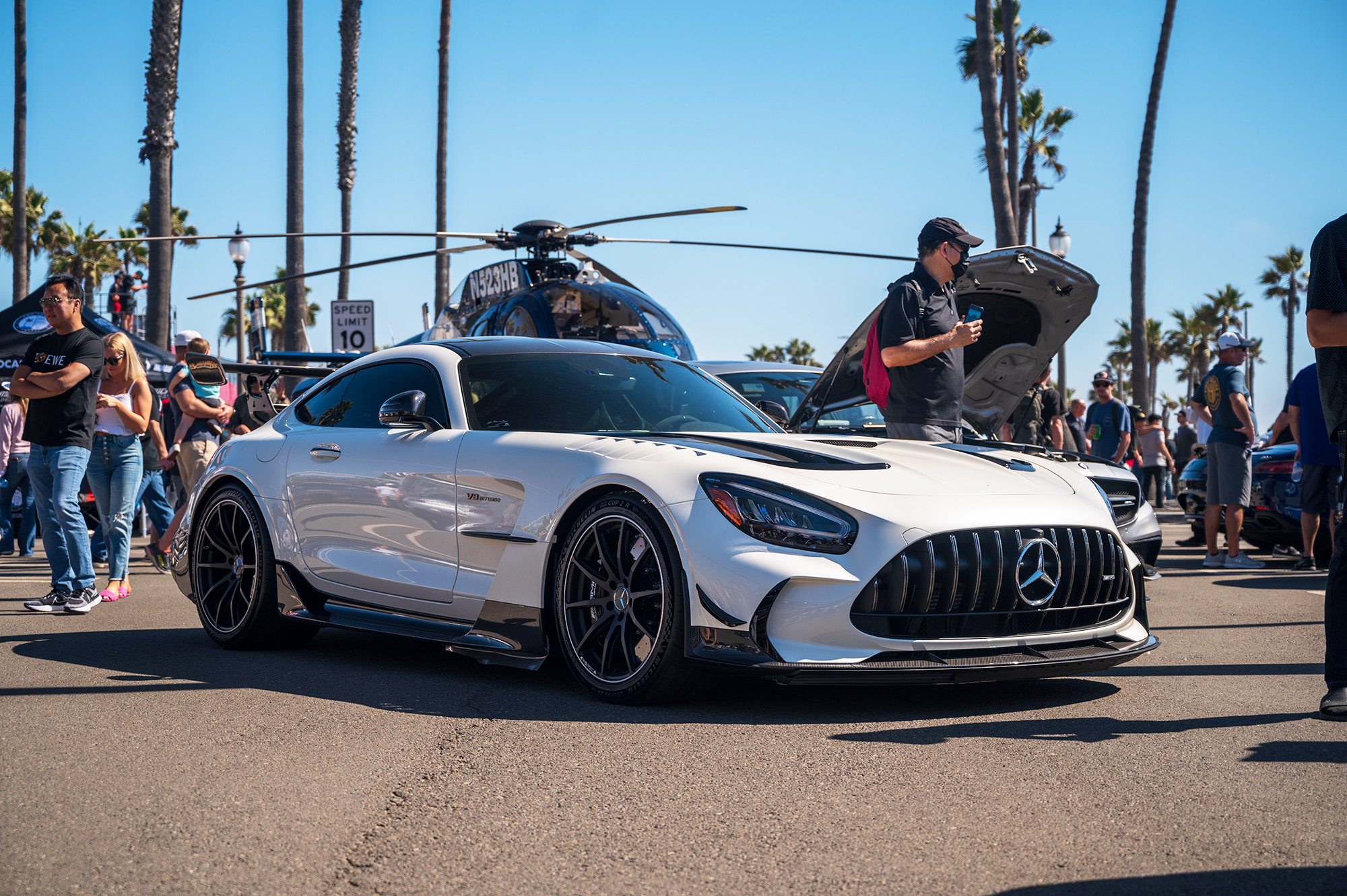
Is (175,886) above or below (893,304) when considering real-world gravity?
below

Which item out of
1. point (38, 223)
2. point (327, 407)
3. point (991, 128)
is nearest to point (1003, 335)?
point (327, 407)

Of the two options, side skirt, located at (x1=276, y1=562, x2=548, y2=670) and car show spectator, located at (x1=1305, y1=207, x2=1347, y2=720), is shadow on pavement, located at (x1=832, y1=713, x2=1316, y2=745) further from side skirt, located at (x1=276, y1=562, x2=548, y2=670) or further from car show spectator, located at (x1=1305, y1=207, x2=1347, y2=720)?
side skirt, located at (x1=276, y1=562, x2=548, y2=670)

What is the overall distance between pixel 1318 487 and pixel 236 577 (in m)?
7.82

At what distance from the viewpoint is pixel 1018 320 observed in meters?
7.57

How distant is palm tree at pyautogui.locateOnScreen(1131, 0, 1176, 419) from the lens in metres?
23.5

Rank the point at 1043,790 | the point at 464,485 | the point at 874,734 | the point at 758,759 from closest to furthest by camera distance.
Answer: the point at 1043,790 → the point at 758,759 → the point at 874,734 → the point at 464,485

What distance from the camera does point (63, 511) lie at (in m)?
7.71

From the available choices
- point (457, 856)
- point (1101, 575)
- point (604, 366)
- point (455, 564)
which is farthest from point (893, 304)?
point (457, 856)

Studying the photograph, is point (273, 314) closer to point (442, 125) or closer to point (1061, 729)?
point (442, 125)

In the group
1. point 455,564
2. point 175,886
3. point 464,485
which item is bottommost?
point 175,886

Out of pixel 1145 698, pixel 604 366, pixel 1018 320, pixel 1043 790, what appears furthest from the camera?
pixel 1018 320

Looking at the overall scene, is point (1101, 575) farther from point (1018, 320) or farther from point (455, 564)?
point (1018, 320)

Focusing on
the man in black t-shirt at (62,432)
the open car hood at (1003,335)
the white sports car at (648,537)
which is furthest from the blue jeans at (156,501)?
the open car hood at (1003,335)

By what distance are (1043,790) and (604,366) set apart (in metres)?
3.10
